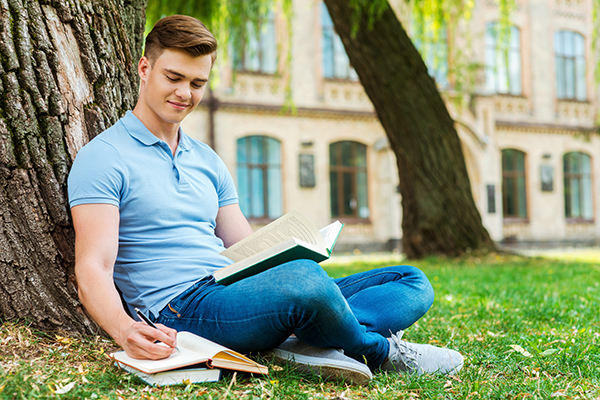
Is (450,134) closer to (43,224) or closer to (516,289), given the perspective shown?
(516,289)

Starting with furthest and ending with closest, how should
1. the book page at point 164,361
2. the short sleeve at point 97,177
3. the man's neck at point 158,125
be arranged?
the man's neck at point 158,125, the short sleeve at point 97,177, the book page at point 164,361

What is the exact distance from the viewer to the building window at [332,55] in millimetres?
18297

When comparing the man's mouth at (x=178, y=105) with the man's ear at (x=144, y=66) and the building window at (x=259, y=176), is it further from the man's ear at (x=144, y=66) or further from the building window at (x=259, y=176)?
the building window at (x=259, y=176)

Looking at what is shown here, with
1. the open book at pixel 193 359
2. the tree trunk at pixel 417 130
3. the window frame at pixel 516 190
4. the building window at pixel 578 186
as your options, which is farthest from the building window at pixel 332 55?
the open book at pixel 193 359

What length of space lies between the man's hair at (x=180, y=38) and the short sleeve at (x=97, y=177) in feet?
1.48

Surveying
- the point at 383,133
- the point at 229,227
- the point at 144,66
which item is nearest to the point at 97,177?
the point at 144,66

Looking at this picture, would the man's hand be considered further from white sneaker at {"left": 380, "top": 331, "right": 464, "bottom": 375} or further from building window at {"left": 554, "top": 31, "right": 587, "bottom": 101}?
building window at {"left": 554, "top": 31, "right": 587, "bottom": 101}

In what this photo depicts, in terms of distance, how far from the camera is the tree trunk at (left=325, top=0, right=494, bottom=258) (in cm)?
839

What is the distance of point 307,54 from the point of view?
17.8m

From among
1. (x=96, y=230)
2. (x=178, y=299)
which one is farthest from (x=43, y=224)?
(x=178, y=299)

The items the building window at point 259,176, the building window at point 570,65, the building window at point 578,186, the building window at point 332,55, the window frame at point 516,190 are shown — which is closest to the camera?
the building window at point 259,176

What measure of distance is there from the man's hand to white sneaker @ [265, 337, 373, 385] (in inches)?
20.8

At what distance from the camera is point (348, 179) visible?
1831 cm

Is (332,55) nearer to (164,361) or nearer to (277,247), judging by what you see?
(277,247)
